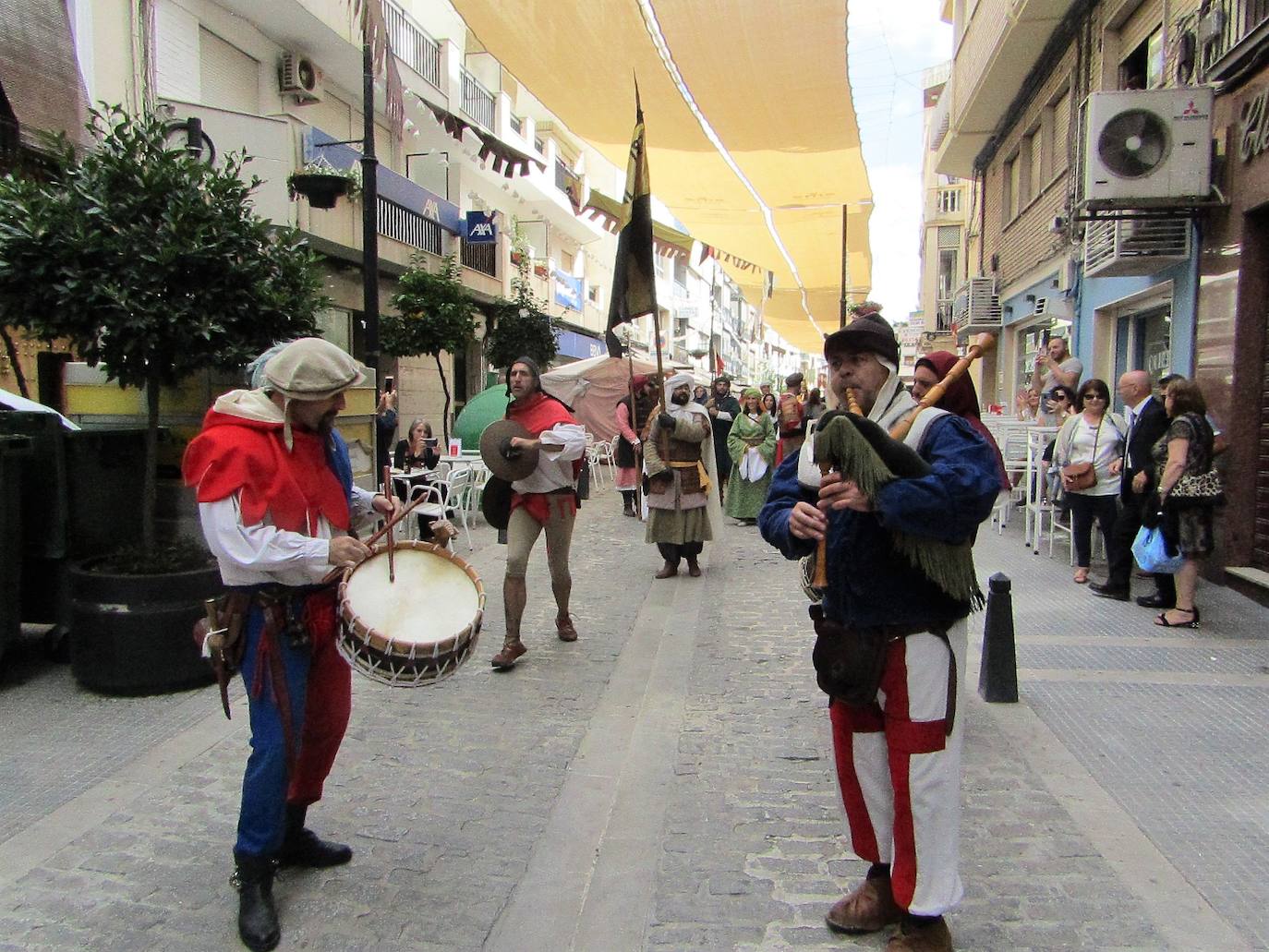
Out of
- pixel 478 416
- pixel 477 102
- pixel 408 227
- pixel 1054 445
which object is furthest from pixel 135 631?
pixel 477 102

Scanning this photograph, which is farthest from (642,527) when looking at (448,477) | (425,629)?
(425,629)

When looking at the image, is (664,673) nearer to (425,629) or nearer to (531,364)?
(531,364)

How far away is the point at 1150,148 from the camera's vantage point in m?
8.14

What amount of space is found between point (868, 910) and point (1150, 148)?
304 inches

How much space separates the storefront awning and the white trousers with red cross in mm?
8929

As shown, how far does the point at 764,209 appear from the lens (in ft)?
56.9

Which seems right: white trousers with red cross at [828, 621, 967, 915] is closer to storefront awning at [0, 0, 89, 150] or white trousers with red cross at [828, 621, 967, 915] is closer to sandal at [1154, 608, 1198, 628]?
sandal at [1154, 608, 1198, 628]

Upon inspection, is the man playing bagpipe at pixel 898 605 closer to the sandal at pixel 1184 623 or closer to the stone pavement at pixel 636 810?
the stone pavement at pixel 636 810

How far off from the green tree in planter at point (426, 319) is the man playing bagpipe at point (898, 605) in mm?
13828

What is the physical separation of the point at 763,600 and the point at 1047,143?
1004 cm

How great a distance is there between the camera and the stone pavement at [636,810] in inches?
114

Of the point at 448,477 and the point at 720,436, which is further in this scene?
the point at 720,436

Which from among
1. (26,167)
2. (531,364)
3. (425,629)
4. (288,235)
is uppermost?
(26,167)

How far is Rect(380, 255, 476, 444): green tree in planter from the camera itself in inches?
624
